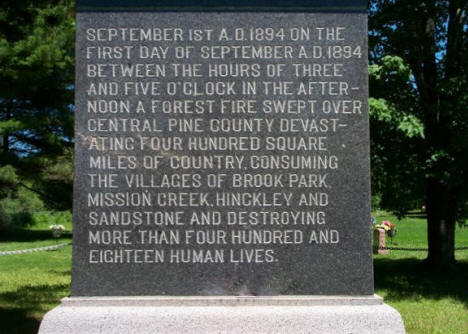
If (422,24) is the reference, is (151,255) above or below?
below

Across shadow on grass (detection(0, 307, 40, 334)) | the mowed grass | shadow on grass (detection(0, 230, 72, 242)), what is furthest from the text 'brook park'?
shadow on grass (detection(0, 230, 72, 242))

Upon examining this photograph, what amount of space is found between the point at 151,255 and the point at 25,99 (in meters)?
22.8

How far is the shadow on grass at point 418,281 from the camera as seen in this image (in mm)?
10641

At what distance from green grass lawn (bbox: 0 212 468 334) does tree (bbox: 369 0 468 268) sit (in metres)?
1.40

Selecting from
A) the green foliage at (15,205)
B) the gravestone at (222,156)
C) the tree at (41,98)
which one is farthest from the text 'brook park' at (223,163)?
the green foliage at (15,205)

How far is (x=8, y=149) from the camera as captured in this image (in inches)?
1040

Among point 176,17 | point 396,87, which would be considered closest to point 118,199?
point 176,17

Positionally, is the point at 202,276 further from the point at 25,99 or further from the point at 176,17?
the point at 25,99

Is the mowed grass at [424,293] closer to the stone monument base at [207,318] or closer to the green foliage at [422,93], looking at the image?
the green foliage at [422,93]

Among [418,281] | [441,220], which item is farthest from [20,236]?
[418,281]

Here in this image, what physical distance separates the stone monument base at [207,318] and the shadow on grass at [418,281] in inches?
237

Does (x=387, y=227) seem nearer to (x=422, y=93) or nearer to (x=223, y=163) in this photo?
(x=422, y=93)

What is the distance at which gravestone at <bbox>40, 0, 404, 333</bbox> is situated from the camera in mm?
4762

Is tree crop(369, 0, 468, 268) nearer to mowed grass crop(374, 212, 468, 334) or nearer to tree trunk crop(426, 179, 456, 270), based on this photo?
tree trunk crop(426, 179, 456, 270)
